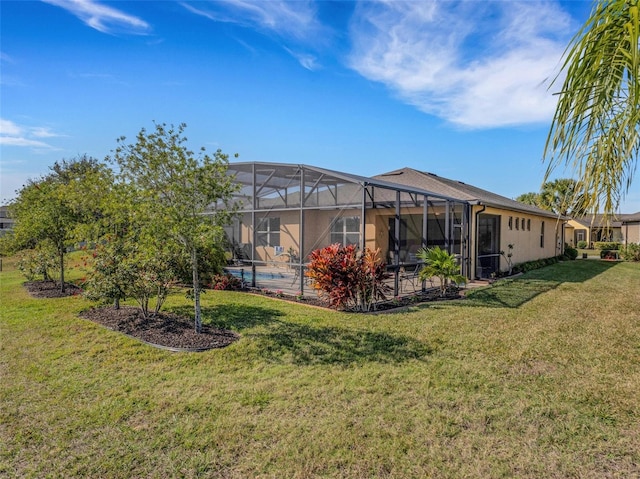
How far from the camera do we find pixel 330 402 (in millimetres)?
3746

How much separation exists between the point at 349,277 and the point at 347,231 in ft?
22.6

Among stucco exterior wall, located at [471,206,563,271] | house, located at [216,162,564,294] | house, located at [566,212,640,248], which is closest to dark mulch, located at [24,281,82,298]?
house, located at [216,162,564,294]

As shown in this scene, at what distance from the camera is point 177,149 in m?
5.84

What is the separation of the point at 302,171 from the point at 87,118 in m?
5.88

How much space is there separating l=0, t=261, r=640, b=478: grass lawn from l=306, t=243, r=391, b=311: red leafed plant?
1.12 meters

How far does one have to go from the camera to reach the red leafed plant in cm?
811

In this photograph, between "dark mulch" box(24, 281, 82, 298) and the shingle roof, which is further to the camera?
the shingle roof

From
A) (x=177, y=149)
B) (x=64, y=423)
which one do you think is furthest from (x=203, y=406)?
(x=177, y=149)

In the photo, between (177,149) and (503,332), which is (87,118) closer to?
(177,149)

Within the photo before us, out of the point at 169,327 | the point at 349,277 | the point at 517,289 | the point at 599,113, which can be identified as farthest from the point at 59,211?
the point at 517,289

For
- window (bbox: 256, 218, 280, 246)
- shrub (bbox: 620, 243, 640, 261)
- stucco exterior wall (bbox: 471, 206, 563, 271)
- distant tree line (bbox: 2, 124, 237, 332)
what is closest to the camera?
distant tree line (bbox: 2, 124, 237, 332)

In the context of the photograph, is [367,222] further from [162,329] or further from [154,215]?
[154,215]

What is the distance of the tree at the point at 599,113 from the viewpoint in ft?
6.95

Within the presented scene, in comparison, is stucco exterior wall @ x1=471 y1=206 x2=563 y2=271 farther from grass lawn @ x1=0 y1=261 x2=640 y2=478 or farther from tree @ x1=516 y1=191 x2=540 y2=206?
tree @ x1=516 y1=191 x2=540 y2=206
